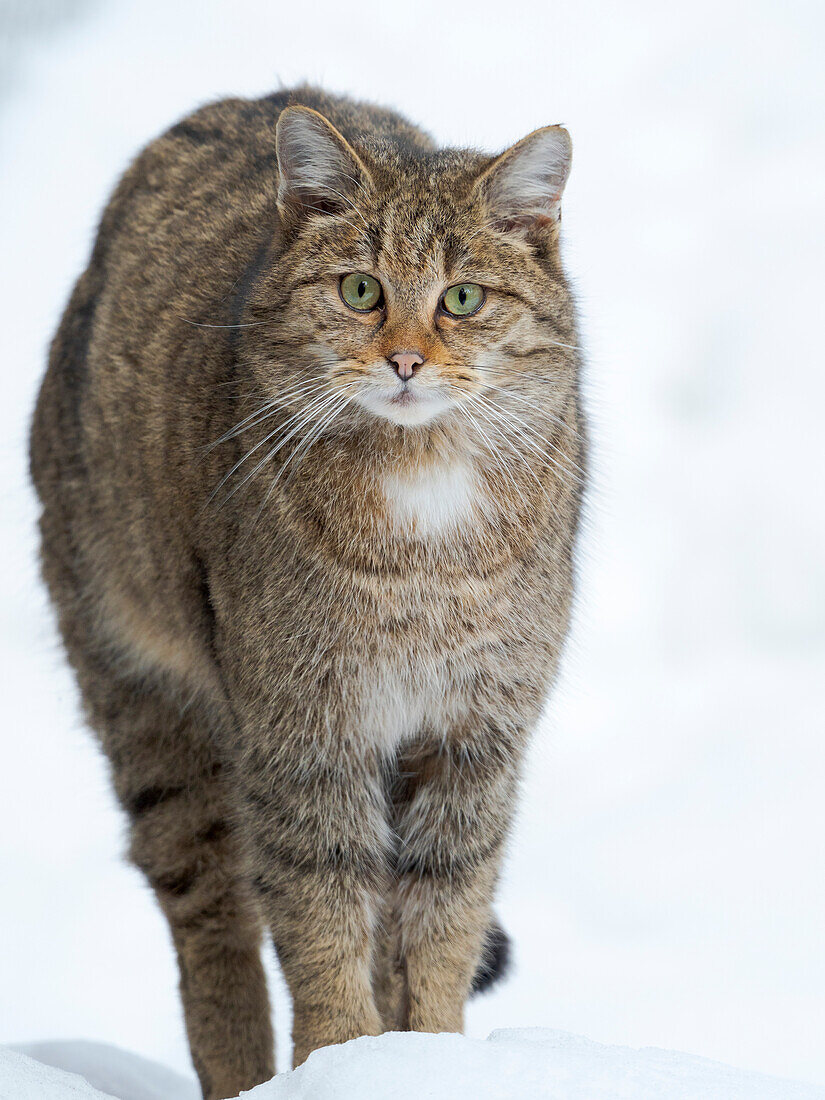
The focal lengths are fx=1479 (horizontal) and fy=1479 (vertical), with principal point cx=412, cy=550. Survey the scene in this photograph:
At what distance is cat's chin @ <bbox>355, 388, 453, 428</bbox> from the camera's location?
7.91 ft

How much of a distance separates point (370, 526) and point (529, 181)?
67 cm

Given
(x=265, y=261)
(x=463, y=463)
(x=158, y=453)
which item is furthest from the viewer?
(x=158, y=453)

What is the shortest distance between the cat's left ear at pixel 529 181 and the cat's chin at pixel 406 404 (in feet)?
1.32

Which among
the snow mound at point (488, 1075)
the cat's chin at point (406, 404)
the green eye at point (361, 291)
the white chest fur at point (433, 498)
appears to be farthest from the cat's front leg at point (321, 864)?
the green eye at point (361, 291)

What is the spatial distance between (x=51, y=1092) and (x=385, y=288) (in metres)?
1.42

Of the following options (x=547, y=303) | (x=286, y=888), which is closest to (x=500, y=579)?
(x=547, y=303)

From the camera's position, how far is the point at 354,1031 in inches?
106

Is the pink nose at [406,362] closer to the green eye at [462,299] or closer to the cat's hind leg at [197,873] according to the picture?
the green eye at [462,299]

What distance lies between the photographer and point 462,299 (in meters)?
2.52

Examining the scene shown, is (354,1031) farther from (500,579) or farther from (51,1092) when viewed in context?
(500,579)

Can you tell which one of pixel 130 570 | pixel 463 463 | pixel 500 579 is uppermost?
pixel 463 463

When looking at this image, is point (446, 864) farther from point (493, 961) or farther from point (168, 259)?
point (168, 259)

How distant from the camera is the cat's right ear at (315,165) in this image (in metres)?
2.55

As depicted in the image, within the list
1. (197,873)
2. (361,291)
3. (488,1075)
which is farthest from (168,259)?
(488,1075)
